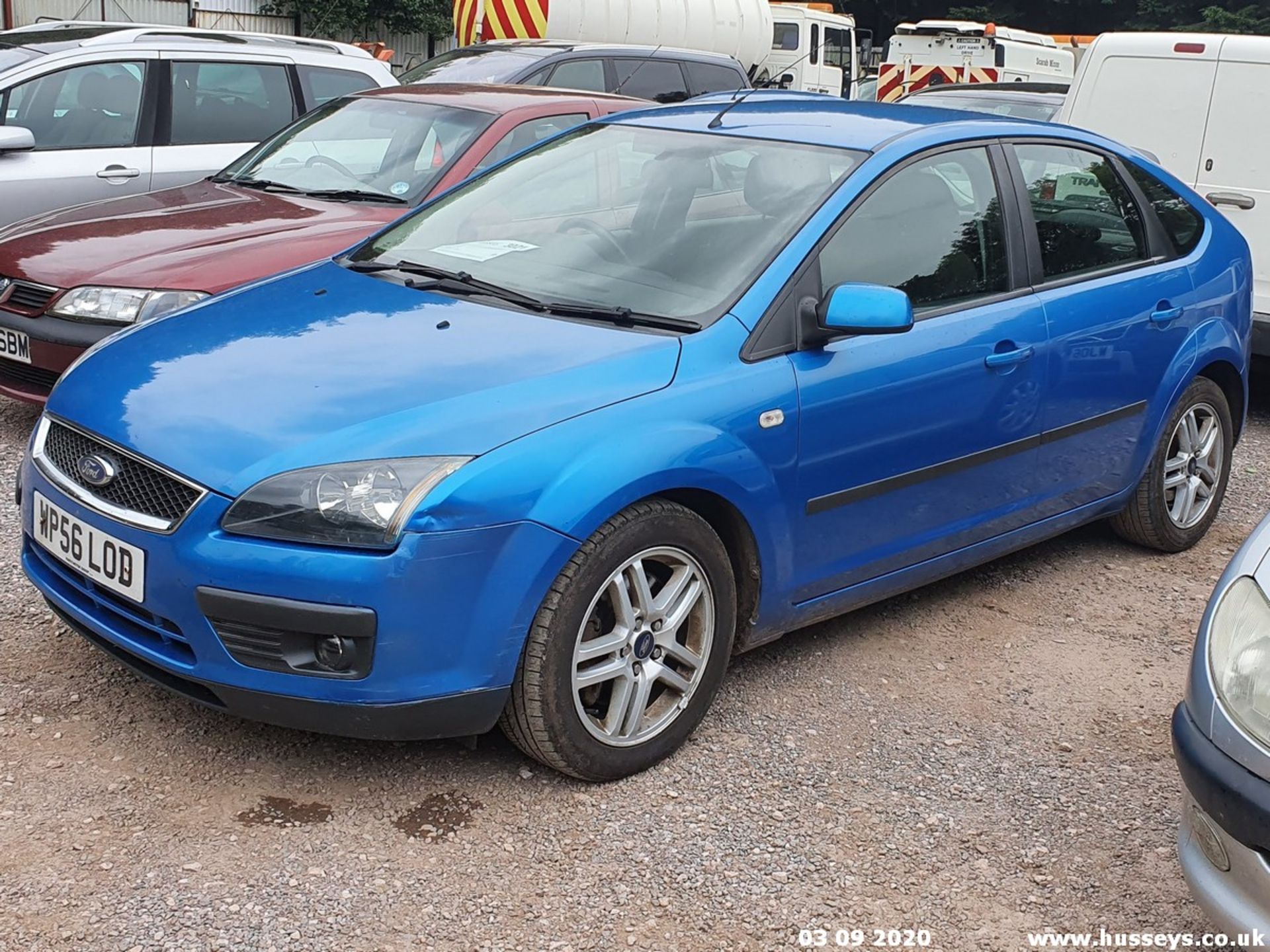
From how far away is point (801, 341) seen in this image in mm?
3652

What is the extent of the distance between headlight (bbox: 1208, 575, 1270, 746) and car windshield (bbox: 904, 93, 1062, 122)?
7191mm

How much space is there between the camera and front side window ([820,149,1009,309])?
12.7 feet

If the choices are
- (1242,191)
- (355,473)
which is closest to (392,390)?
(355,473)

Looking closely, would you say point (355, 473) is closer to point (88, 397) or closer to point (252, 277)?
point (88, 397)

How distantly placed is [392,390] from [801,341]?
3.55ft

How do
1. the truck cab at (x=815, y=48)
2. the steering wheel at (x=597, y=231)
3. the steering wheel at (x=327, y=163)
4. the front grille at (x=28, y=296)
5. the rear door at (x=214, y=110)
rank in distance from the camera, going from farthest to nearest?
the truck cab at (x=815, y=48) < the rear door at (x=214, y=110) < the steering wheel at (x=327, y=163) < the front grille at (x=28, y=296) < the steering wheel at (x=597, y=231)

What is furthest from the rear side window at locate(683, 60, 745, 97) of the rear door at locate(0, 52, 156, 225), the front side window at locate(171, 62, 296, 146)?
the rear door at locate(0, 52, 156, 225)

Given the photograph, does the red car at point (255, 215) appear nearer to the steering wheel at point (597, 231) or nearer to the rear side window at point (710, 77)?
the steering wheel at point (597, 231)

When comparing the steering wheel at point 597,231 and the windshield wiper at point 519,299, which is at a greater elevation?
the steering wheel at point 597,231

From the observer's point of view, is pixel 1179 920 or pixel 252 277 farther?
pixel 252 277

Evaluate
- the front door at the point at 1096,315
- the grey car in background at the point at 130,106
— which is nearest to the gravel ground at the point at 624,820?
the front door at the point at 1096,315

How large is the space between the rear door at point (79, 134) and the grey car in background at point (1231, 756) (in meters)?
6.05

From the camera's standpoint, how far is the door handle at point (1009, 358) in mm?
4117
